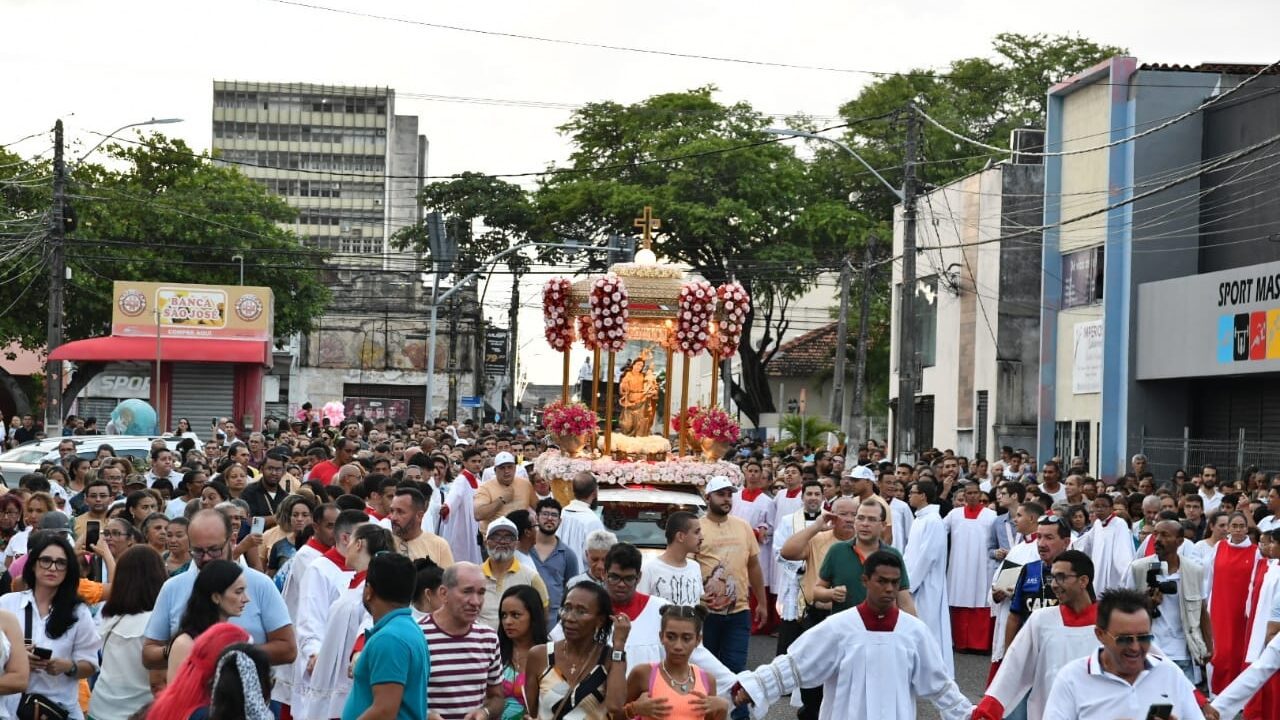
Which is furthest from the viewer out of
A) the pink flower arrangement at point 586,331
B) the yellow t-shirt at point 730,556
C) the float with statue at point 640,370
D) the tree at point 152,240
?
the tree at point 152,240

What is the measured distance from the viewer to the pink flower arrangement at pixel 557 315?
21.5 m

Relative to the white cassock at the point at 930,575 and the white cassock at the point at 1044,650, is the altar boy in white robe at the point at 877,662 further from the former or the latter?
the white cassock at the point at 930,575

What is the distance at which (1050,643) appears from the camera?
8773 mm

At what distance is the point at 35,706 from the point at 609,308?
12.0 metres

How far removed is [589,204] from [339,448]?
3711 centimetres

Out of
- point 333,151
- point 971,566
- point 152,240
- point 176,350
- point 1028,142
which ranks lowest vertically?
point 971,566

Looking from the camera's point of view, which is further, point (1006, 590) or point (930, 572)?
point (930, 572)

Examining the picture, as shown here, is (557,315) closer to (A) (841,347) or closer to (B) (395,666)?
(B) (395,666)

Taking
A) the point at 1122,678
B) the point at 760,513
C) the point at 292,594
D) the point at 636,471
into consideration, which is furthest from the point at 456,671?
the point at 636,471

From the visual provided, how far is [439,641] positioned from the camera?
7645 mm

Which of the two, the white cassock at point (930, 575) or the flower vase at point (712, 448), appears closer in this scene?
the white cassock at point (930, 575)

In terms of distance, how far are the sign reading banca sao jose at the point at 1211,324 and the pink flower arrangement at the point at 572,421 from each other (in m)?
12.1

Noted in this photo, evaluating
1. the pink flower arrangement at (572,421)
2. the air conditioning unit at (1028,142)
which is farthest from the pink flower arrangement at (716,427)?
the air conditioning unit at (1028,142)

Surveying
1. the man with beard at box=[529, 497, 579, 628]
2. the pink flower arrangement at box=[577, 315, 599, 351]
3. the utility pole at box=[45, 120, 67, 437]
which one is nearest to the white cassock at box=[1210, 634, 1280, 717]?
the man with beard at box=[529, 497, 579, 628]
